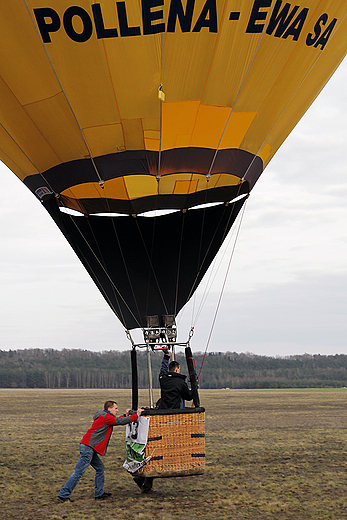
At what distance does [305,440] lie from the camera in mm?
13461

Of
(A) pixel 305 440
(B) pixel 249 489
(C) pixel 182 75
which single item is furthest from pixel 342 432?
(C) pixel 182 75

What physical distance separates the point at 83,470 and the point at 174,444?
1.20m

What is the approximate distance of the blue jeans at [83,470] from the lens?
6391 mm

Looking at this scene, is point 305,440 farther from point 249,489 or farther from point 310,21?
point 310,21

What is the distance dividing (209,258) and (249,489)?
3.86m

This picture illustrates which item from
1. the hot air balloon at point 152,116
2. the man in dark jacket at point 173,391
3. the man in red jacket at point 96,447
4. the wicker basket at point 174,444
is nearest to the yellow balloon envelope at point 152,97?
the hot air balloon at point 152,116

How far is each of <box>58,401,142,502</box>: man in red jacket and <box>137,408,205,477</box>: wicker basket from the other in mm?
321

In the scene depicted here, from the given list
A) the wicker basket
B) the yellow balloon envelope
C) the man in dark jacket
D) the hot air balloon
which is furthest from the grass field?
the yellow balloon envelope

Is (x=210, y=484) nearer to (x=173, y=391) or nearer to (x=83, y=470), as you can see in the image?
(x=173, y=391)

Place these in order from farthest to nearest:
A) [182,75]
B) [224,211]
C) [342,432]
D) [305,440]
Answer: [342,432], [305,440], [224,211], [182,75]

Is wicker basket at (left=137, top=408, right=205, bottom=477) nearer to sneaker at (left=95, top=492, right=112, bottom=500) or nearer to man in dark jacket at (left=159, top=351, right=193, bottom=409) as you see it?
man in dark jacket at (left=159, top=351, right=193, bottom=409)

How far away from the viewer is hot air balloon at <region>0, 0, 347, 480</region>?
6.55 m

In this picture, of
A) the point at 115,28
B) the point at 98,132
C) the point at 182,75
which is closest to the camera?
the point at 115,28

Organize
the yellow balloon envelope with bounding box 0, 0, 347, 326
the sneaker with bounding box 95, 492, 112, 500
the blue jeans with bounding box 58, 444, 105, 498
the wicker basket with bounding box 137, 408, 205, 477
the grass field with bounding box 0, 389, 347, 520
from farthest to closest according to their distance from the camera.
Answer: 1. the sneaker with bounding box 95, 492, 112, 500
2. the yellow balloon envelope with bounding box 0, 0, 347, 326
3. the blue jeans with bounding box 58, 444, 105, 498
4. the wicker basket with bounding box 137, 408, 205, 477
5. the grass field with bounding box 0, 389, 347, 520
